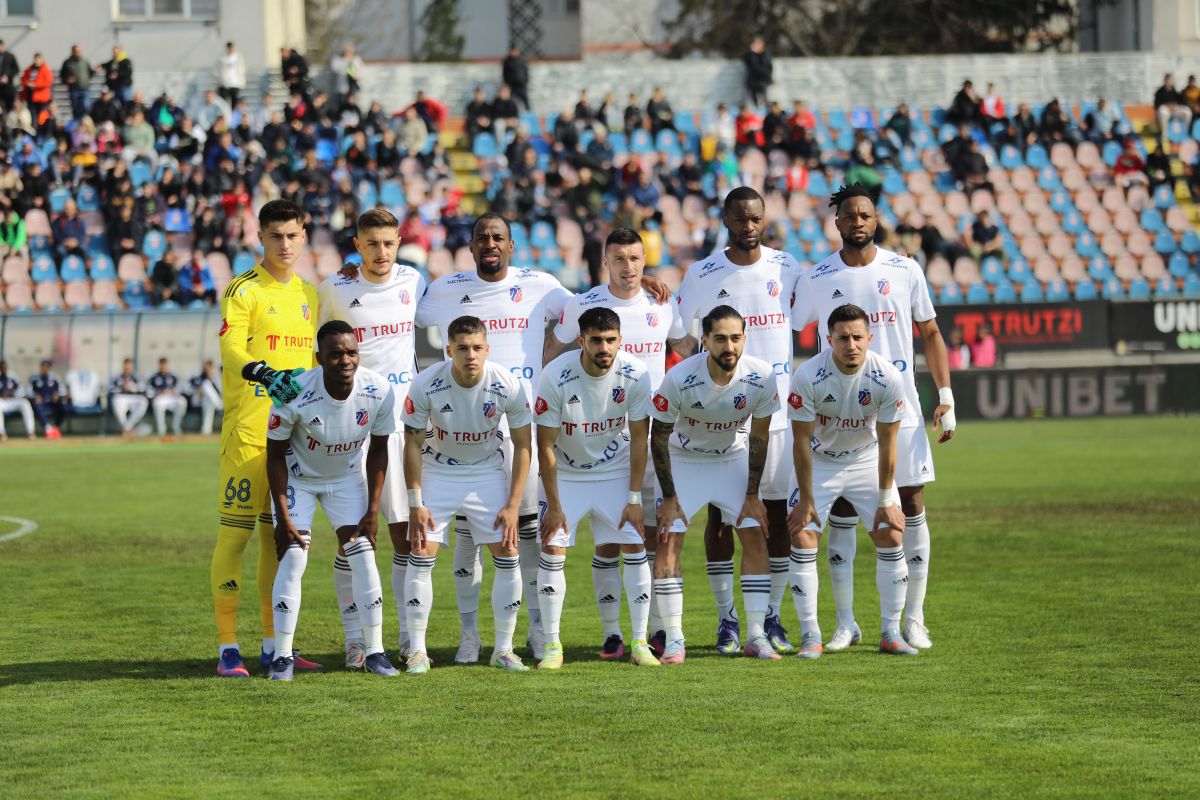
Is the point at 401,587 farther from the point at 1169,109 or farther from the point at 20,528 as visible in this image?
the point at 1169,109

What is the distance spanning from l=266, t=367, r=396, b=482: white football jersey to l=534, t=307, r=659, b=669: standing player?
0.86 m

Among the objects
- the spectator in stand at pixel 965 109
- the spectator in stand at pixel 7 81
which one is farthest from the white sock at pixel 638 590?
the spectator in stand at pixel 965 109

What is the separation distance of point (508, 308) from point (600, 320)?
97 centimetres

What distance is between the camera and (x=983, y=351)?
2861cm

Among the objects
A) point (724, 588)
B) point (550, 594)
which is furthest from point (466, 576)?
point (724, 588)

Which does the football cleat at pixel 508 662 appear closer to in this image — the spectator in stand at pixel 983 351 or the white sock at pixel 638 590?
the white sock at pixel 638 590

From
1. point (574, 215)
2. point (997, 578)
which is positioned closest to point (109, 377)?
point (574, 215)

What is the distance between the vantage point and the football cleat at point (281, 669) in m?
8.19

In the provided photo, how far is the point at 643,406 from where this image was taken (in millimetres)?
8578

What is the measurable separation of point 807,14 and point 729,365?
42307mm

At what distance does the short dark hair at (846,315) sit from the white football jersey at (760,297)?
26.3 inches

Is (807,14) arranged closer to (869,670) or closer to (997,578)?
(997,578)

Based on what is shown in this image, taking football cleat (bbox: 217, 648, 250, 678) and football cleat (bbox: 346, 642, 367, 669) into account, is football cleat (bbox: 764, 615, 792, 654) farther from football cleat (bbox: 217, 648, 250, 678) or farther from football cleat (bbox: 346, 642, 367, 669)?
football cleat (bbox: 217, 648, 250, 678)

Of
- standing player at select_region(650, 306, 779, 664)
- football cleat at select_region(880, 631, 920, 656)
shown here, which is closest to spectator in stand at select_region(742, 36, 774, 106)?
standing player at select_region(650, 306, 779, 664)
